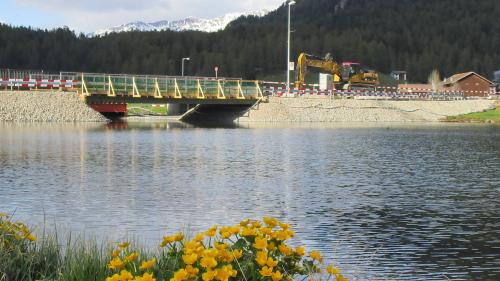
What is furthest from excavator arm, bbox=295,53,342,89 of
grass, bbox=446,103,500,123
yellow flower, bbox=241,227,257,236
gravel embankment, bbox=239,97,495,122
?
yellow flower, bbox=241,227,257,236

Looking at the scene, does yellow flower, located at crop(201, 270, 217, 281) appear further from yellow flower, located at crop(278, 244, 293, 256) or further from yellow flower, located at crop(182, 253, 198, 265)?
yellow flower, located at crop(278, 244, 293, 256)

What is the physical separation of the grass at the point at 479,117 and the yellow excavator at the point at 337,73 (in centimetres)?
1439

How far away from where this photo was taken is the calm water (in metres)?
13.7

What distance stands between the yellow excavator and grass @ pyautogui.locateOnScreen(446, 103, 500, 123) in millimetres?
14391

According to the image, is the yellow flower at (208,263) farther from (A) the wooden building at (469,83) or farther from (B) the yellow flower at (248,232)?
(A) the wooden building at (469,83)

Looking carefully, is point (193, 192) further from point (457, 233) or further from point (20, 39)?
point (20, 39)

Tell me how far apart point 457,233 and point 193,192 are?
26.3 feet

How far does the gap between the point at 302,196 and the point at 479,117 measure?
72.3 metres

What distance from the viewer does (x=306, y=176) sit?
2553cm

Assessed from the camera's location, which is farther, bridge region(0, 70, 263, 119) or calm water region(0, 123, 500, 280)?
bridge region(0, 70, 263, 119)

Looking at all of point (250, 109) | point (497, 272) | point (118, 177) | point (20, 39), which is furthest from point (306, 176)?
point (20, 39)

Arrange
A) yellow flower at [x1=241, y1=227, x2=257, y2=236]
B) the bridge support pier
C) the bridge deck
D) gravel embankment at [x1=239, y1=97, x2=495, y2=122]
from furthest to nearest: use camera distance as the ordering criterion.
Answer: the bridge support pier, gravel embankment at [x1=239, y1=97, x2=495, y2=122], the bridge deck, yellow flower at [x1=241, y1=227, x2=257, y2=236]

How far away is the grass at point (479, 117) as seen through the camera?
280ft

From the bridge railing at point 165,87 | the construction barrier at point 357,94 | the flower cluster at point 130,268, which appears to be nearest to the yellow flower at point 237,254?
the flower cluster at point 130,268
